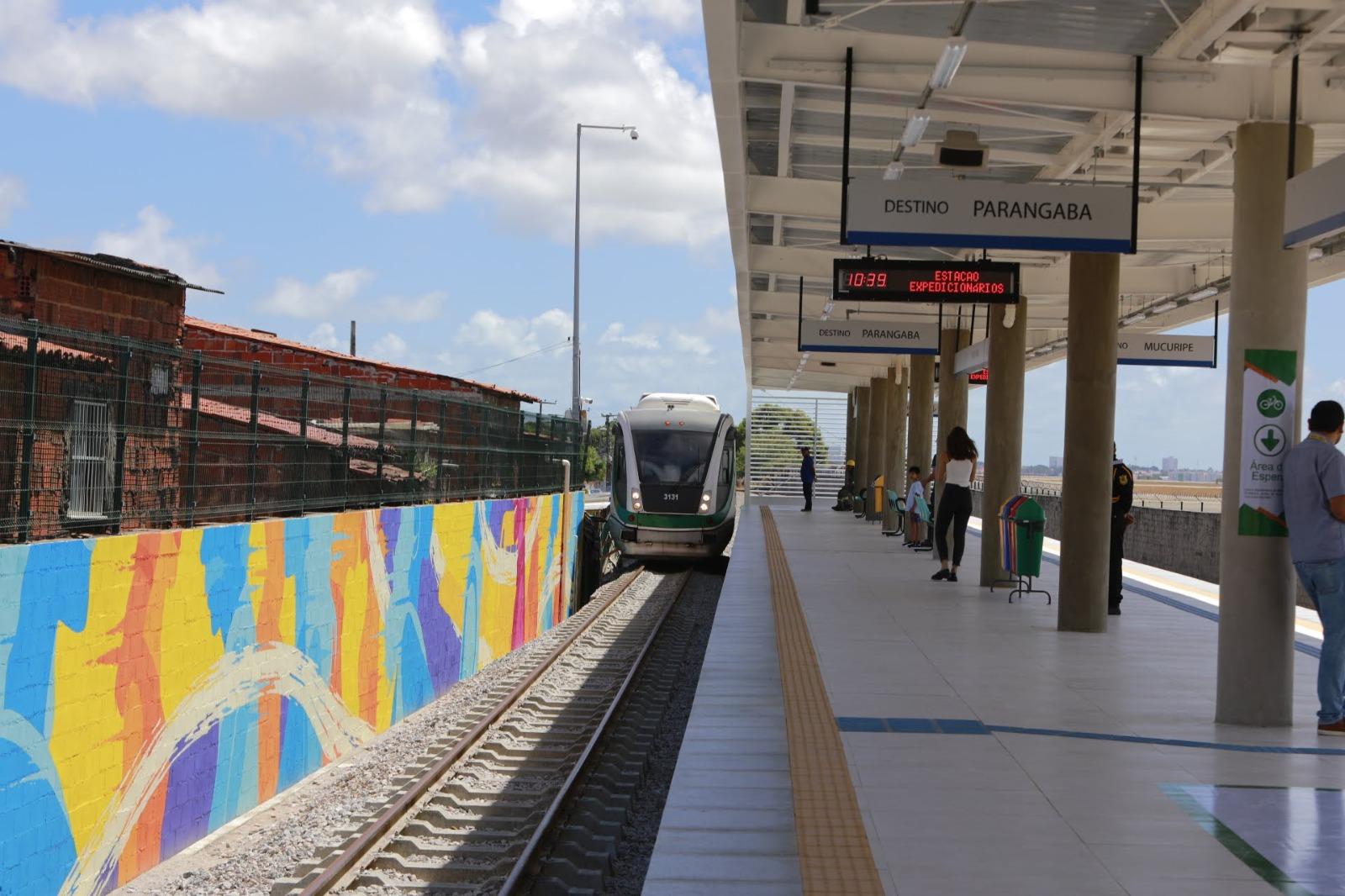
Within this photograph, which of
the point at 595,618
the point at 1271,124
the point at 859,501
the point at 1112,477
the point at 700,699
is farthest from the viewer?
the point at 859,501

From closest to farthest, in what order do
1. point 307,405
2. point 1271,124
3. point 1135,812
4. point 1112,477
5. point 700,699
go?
point 1135,812
point 1271,124
point 700,699
point 307,405
point 1112,477

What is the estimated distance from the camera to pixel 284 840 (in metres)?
8.55

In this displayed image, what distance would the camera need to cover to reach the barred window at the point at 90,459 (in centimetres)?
846

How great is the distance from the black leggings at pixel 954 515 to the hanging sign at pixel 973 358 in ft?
5.26

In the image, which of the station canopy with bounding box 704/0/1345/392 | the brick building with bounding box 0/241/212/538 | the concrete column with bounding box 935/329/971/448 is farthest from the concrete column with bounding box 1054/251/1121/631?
the concrete column with bounding box 935/329/971/448

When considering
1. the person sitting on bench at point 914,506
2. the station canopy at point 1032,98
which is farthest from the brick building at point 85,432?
the person sitting on bench at point 914,506

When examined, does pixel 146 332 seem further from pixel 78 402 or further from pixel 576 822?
pixel 576 822

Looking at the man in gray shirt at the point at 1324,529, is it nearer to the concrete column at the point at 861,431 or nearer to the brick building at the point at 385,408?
the brick building at the point at 385,408

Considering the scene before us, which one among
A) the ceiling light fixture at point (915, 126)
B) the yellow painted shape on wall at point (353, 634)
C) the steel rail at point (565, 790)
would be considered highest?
the ceiling light fixture at point (915, 126)

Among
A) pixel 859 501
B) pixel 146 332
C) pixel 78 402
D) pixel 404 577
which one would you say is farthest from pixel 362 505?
pixel 859 501

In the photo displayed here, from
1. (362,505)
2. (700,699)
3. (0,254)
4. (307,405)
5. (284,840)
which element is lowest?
(284,840)

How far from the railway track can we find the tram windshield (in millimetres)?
10271

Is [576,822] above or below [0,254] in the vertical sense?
below

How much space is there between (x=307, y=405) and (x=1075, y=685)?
22.9 ft
